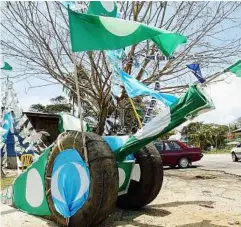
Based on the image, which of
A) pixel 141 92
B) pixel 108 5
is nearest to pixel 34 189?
pixel 141 92

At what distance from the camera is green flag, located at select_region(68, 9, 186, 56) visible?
14.8 feet

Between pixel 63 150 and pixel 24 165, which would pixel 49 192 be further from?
pixel 24 165

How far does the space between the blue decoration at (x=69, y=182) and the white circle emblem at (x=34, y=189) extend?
0.37m

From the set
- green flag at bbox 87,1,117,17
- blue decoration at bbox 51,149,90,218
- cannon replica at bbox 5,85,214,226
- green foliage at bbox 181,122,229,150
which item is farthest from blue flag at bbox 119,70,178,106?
green foliage at bbox 181,122,229,150

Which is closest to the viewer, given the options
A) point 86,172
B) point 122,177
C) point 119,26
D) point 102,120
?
point 119,26

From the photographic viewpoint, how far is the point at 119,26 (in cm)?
460

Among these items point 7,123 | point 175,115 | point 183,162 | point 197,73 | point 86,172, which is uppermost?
point 197,73

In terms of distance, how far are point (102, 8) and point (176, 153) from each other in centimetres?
1312

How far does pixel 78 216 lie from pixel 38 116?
47.6ft

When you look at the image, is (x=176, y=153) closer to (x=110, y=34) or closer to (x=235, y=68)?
(x=235, y=68)

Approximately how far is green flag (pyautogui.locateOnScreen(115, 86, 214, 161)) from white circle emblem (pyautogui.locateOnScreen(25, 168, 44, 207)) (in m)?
1.41

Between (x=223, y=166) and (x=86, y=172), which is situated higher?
(x=86, y=172)

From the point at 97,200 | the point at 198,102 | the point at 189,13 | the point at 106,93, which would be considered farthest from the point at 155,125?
the point at 189,13

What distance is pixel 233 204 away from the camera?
23.0 ft
